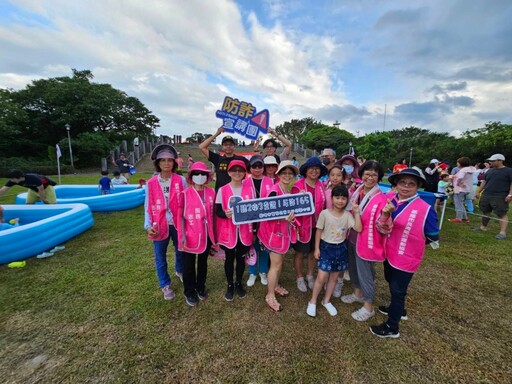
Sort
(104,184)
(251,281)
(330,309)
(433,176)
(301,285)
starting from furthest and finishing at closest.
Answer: (104,184) < (433,176) < (251,281) < (301,285) < (330,309)

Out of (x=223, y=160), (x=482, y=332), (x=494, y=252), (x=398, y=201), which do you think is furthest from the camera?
(x=494, y=252)

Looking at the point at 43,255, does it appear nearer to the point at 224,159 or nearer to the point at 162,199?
the point at 162,199

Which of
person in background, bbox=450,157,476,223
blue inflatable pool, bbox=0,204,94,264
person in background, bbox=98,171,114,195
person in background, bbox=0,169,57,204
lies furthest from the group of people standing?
person in background, bbox=98,171,114,195

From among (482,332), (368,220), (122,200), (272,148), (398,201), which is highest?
(272,148)

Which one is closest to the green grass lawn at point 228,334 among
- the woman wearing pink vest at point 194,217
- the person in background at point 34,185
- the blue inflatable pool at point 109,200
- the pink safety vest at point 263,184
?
the woman wearing pink vest at point 194,217

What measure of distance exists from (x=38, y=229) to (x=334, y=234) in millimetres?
5652

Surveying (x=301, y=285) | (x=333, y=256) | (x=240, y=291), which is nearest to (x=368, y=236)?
(x=333, y=256)

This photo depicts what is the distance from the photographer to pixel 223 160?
157 inches

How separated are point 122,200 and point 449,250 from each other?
9.88 m

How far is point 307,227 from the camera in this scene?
10.4 ft

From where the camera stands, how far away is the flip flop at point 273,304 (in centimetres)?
309

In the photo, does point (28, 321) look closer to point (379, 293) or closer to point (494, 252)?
point (379, 293)

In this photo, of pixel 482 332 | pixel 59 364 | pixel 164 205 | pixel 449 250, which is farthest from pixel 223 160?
pixel 449 250

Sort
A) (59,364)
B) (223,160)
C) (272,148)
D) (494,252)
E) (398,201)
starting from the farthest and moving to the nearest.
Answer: (494,252), (272,148), (223,160), (398,201), (59,364)
